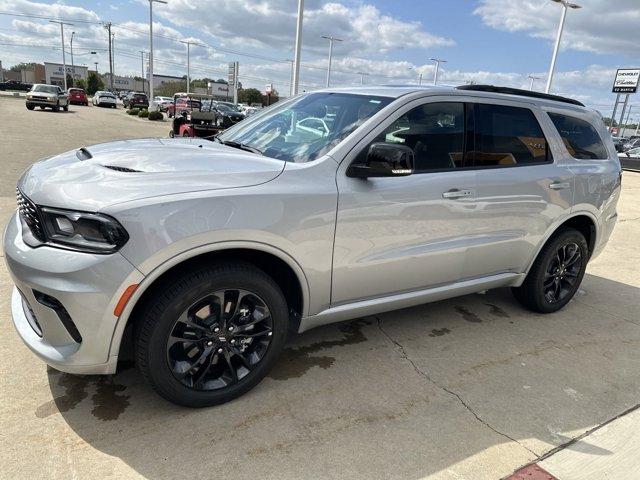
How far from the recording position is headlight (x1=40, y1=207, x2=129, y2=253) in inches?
87.0

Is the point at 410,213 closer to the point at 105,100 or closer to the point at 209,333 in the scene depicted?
the point at 209,333

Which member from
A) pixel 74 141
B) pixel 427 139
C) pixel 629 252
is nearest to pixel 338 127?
pixel 427 139

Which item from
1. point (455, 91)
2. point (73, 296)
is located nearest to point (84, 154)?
point (73, 296)

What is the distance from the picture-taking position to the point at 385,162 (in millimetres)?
2754

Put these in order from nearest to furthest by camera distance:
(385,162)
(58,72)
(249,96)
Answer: (385,162) → (58,72) → (249,96)

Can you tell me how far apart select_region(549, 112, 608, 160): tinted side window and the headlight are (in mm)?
3552

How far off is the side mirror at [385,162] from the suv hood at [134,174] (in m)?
0.47

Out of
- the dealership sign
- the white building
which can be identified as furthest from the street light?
the white building

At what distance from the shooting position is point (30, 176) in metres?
2.69

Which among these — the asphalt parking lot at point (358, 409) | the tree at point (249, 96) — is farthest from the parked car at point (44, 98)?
the tree at point (249, 96)

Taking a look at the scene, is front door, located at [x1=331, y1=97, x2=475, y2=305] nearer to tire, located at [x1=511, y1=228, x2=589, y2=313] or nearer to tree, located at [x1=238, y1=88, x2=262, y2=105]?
tire, located at [x1=511, y1=228, x2=589, y2=313]

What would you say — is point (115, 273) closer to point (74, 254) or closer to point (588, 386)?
point (74, 254)

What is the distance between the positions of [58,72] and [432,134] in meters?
105

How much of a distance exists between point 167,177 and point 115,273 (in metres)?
0.54
